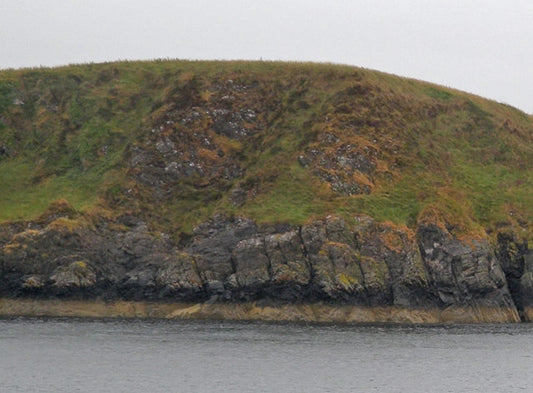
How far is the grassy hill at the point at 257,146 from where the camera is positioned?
106 meters

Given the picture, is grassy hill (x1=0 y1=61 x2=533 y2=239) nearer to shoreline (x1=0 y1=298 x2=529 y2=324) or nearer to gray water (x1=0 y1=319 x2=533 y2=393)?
shoreline (x1=0 y1=298 x2=529 y2=324)

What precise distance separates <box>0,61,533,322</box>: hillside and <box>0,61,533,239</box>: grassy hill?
0.24 meters

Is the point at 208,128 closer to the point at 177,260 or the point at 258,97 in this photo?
the point at 258,97

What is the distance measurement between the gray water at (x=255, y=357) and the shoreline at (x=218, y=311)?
10.7 feet

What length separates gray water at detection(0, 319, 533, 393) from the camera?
59844 mm

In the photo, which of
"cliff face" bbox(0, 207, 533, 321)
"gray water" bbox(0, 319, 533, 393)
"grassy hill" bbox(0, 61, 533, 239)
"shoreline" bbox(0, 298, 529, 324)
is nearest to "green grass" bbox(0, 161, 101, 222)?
"grassy hill" bbox(0, 61, 533, 239)

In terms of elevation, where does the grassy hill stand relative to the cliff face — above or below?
above

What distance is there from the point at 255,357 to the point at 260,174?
142 ft

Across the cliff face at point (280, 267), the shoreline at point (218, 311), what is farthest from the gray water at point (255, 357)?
the cliff face at point (280, 267)

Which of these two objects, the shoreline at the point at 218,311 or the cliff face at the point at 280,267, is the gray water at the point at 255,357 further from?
the cliff face at the point at 280,267

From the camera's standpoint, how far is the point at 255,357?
230ft

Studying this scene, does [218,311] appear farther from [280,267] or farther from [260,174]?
[260,174]

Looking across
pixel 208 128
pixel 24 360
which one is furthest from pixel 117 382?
pixel 208 128

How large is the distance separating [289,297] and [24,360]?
3368 cm
